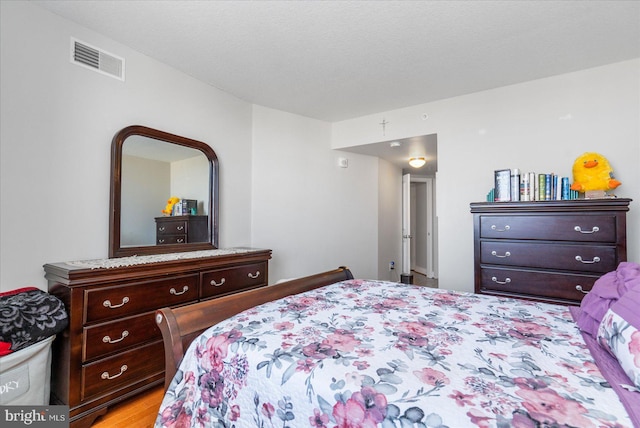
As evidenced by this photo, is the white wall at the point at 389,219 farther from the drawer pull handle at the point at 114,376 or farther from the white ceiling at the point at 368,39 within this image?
the drawer pull handle at the point at 114,376

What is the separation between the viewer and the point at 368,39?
2.21 metres

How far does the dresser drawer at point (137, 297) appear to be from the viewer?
179 centimetres

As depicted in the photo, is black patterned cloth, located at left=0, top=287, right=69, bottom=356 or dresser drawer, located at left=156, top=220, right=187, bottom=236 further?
dresser drawer, located at left=156, top=220, right=187, bottom=236

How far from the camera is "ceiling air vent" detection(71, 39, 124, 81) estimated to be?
2068 mm

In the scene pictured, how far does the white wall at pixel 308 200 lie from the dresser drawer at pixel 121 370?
154cm

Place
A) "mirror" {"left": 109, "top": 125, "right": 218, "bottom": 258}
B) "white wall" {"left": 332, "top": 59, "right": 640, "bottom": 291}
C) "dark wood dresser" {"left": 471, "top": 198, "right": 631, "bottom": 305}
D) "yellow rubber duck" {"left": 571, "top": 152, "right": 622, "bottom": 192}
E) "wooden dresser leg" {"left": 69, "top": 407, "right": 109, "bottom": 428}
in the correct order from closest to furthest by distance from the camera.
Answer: "wooden dresser leg" {"left": 69, "top": 407, "right": 109, "bottom": 428}, "dark wood dresser" {"left": 471, "top": 198, "right": 631, "bottom": 305}, "mirror" {"left": 109, "top": 125, "right": 218, "bottom": 258}, "yellow rubber duck" {"left": 571, "top": 152, "right": 622, "bottom": 192}, "white wall" {"left": 332, "top": 59, "right": 640, "bottom": 291}

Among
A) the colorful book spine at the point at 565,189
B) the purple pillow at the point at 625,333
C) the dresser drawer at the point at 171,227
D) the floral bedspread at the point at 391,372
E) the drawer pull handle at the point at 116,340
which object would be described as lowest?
the drawer pull handle at the point at 116,340

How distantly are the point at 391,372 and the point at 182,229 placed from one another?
2342 millimetres

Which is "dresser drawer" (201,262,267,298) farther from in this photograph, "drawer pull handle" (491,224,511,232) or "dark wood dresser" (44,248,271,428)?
"drawer pull handle" (491,224,511,232)

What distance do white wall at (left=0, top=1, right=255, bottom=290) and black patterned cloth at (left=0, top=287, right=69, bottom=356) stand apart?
232 millimetres

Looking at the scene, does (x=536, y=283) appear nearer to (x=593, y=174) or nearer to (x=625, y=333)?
(x=593, y=174)

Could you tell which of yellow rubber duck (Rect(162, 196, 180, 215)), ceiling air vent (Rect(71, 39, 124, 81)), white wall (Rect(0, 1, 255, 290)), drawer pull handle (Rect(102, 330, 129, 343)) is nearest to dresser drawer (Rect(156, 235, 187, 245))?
yellow rubber duck (Rect(162, 196, 180, 215))

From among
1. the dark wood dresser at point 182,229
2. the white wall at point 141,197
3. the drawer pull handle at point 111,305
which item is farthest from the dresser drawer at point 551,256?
the white wall at point 141,197

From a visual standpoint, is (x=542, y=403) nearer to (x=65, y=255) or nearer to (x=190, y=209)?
(x=65, y=255)
